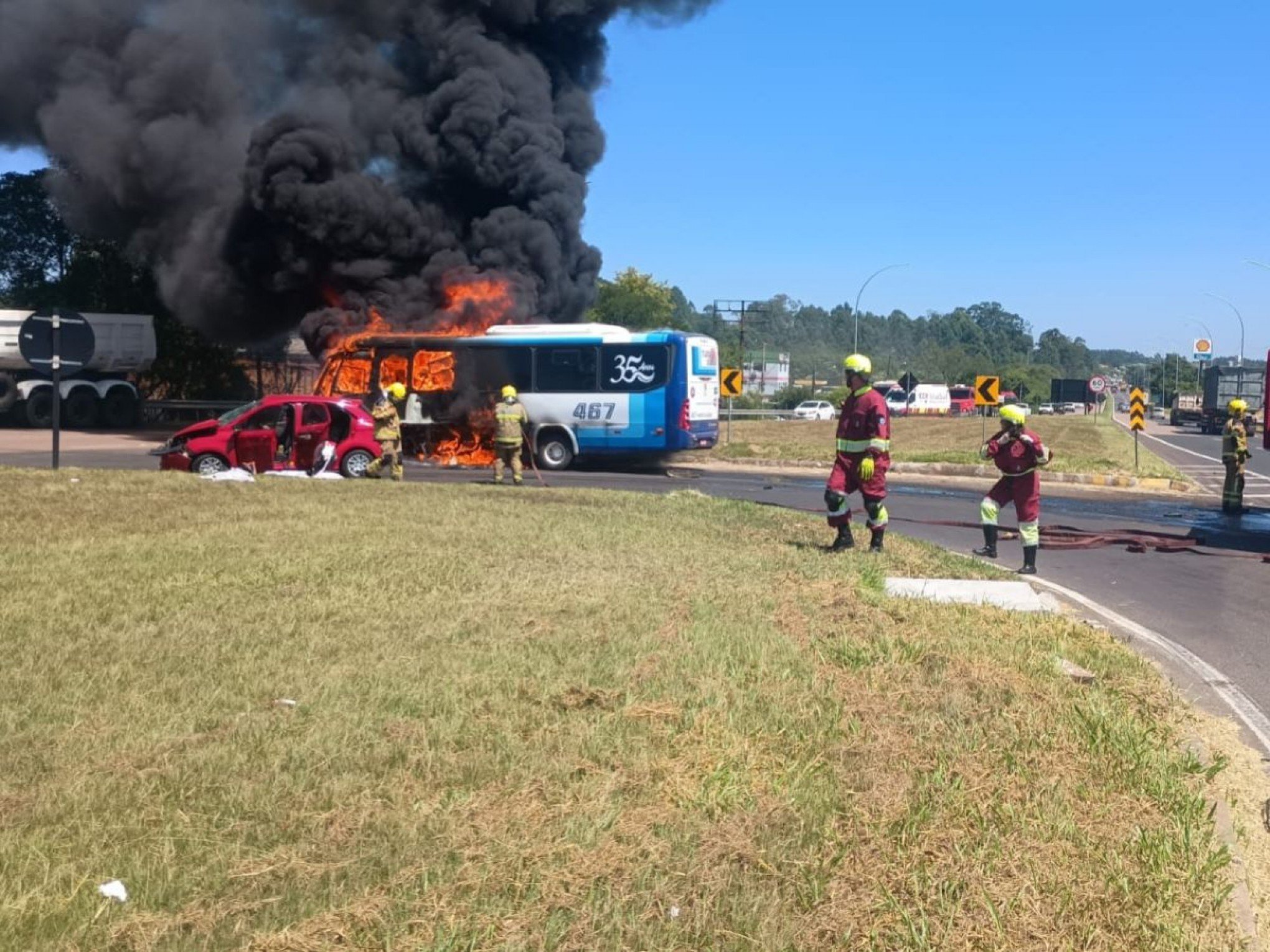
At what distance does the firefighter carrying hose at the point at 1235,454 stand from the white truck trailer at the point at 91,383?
26.6 m

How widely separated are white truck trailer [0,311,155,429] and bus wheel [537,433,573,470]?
15.2 meters

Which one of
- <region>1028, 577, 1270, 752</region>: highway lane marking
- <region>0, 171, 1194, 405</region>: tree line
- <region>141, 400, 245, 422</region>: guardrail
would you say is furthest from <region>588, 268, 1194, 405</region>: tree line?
<region>1028, 577, 1270, 752</region>: highway lane marking

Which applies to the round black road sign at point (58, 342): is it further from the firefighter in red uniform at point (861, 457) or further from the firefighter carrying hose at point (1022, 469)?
the firefighter carrying hose at point (1022, 469)

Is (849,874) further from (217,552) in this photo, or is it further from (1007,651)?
(217,552)

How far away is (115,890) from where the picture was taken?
3.25 metres

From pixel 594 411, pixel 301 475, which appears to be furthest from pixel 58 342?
pixel 594 411

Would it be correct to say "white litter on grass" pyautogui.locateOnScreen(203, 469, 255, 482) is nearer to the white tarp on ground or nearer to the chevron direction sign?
the white tarp on ground

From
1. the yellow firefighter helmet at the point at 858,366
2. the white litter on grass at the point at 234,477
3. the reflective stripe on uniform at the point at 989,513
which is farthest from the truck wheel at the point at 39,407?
the reflective stripe on uniform at the point at 989,513

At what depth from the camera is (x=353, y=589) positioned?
757 cm

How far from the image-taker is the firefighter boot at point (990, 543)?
1152cm

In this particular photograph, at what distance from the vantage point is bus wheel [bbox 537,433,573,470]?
2247 centimetres

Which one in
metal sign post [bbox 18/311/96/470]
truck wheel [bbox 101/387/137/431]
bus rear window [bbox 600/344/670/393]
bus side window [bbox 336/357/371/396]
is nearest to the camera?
metal sign post [bbox 18/311/96/470]

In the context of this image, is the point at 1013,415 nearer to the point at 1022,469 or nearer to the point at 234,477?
the point at 1022,469

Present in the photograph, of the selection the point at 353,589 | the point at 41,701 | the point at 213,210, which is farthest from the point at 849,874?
the point at 213,210
